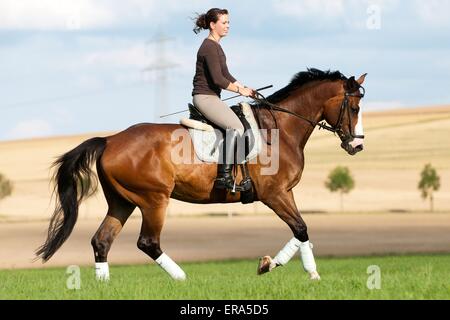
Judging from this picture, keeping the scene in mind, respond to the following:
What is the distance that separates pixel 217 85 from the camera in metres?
11.4

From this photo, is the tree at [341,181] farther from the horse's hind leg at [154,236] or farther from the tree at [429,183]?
the horse's hind leg at [154,236]

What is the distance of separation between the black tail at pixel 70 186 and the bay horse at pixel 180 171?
0.04 ft

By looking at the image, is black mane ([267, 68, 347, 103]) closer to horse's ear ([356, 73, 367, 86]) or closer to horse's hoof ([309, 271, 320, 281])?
horse's ear ([356, 73, 367, 86])

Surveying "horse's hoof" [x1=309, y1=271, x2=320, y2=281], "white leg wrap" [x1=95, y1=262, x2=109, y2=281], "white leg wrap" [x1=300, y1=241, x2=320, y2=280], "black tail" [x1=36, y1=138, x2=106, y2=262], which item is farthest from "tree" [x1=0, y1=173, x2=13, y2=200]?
"horse's hoof" [x1=309, y1=271, x2=320, y2=281]

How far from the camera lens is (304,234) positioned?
1138 centimetres

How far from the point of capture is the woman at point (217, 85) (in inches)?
443

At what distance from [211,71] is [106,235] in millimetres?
2486

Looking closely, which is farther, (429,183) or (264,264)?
(429,183)

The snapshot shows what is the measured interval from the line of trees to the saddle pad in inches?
2219

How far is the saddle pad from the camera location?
11430mm

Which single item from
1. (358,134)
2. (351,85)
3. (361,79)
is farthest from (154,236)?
(361,79)

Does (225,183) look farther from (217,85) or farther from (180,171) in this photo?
(217,85)
